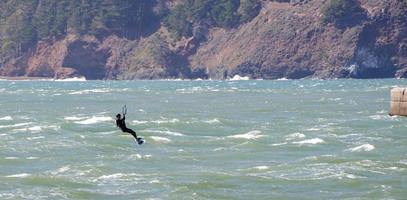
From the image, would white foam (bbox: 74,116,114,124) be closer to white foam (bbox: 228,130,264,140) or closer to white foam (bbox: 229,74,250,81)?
white foam (bbox: 228,130,264,140)

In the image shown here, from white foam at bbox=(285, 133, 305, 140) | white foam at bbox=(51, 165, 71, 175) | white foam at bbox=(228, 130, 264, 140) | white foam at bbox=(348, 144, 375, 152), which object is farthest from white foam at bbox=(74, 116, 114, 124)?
white foam at bbox=(51, 165, 71, 175)

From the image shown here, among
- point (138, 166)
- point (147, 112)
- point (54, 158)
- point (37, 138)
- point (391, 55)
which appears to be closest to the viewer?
point (138, 166)

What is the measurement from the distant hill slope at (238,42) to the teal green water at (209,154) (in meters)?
93.6

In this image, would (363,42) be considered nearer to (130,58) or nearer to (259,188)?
(130,58)

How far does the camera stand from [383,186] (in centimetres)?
3859

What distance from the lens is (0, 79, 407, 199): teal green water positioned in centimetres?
3869

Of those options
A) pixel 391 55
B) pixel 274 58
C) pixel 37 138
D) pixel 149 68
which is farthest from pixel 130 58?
pixel 37 138

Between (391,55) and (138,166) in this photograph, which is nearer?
(138,166)

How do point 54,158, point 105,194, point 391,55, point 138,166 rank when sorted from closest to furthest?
1. point 105,194
2. point 138,166
3. point 54,158
4. point 391,55

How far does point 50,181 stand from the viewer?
40.9 metres

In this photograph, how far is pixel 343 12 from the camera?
17675 centimetres

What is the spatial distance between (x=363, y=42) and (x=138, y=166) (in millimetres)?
132675

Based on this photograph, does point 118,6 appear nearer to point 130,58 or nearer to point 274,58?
point 130,58

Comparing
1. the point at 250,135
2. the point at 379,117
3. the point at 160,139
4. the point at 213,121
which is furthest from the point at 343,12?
the point at 160,139
